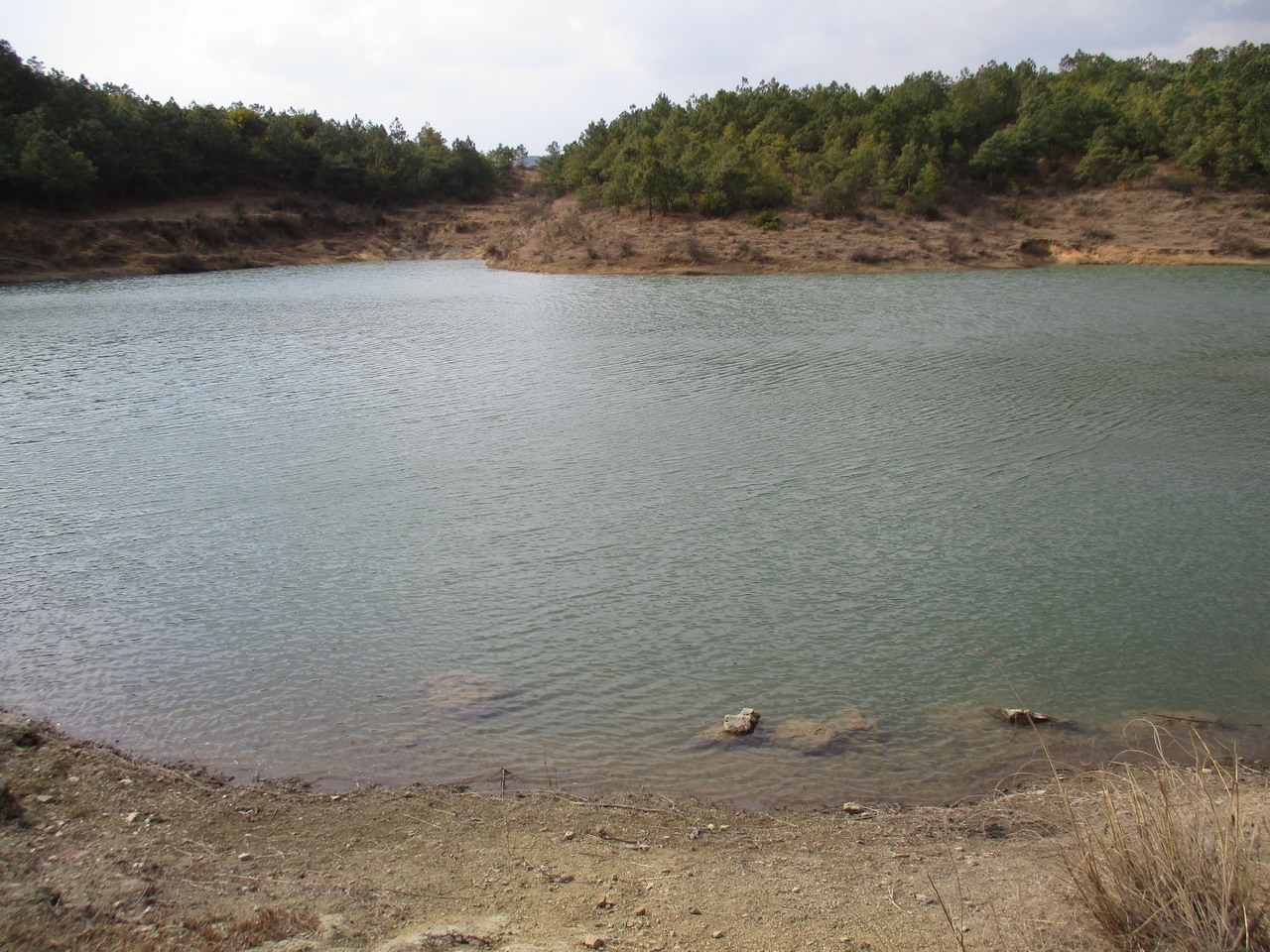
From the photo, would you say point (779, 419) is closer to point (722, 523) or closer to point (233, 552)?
point (722, 523)

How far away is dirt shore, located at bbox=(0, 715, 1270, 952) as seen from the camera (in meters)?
4.27

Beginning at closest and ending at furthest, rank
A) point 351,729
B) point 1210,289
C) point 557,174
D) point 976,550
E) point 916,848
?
1. point 916,848
2. point 351,729
3. point 976,550
4. point 1210,289
5. point 557,174

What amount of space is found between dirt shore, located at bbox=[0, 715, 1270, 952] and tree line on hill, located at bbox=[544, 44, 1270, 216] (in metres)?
50.6

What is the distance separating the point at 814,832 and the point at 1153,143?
62636 millimetres

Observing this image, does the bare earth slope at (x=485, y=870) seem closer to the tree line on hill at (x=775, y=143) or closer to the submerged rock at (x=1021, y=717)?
the submerged rock at (x=1021, y=717)

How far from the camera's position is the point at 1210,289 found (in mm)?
34469

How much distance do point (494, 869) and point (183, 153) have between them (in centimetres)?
6924

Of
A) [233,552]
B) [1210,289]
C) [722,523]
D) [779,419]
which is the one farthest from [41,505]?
[1210,289]

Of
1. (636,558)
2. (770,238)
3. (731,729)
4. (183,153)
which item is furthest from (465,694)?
(183,153)

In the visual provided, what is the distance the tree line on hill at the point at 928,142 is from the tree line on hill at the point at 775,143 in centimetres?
12

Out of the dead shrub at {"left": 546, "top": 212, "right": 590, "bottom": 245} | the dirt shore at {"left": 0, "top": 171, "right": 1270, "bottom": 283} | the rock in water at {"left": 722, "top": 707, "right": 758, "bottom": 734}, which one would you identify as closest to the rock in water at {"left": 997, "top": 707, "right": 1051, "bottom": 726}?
the rock in water at {"left": 722, "top": 707, "right": 758, "bottom": 734}

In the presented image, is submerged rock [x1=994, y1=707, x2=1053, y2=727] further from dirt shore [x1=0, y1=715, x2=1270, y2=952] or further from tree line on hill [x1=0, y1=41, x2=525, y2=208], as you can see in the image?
tree line on hill [x1=0, y1=41, x2=525, y2=208]

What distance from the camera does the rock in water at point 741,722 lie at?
A: 7027 mm

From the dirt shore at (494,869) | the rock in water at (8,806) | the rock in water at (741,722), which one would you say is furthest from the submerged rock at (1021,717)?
the rock in water at (8,806)
